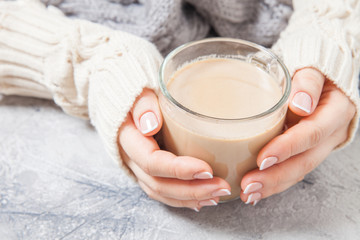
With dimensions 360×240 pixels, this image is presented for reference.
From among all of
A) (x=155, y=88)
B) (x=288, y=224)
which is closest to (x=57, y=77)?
(x=155, y=88)

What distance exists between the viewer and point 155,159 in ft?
1.51

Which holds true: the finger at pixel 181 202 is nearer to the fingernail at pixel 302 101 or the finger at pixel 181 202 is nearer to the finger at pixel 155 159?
→ the finger at pixel 155 159

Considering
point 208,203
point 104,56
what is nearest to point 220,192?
point 208,203

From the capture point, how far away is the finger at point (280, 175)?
18.8 inches

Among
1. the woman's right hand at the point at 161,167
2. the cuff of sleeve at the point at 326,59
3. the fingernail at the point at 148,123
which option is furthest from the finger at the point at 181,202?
the cuff of sleeve at the point at 326,59

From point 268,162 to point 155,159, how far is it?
0.44 ft

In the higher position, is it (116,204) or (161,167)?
(161,167)

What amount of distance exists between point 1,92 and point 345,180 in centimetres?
59

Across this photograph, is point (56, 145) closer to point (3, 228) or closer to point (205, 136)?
point (3, 228)

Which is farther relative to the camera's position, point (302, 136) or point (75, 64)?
point (75, 64)

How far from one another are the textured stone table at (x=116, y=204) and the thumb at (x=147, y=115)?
0.13 meters

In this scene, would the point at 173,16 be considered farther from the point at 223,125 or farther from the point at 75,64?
the point at 223,125

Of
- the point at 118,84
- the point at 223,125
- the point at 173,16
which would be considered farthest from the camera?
the point at 173,16

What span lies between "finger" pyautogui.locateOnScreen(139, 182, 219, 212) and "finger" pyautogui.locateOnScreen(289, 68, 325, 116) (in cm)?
15
